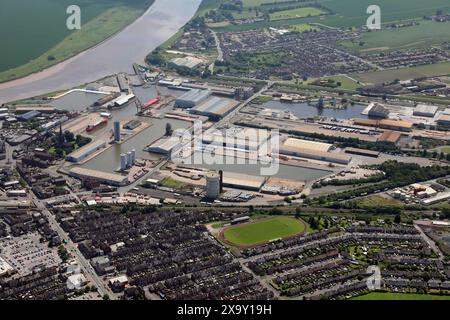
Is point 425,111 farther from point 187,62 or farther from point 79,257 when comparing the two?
point 79,257

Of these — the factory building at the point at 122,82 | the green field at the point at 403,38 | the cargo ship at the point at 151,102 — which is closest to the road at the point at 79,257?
the cargo ship at the point at 151,102

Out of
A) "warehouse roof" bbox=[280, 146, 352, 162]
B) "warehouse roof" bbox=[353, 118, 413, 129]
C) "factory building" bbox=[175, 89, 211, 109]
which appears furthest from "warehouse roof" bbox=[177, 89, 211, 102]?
"warehouse roof" bbox=[353, 118, 413, 129]

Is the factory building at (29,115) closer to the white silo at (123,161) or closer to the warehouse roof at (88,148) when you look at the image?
the warehouse roof at (88,148)

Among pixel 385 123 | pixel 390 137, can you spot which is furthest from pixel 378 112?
pixel 390 137

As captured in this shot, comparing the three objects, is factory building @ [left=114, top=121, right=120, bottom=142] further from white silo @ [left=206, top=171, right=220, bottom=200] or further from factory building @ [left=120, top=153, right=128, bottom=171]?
white silo @ [left=206, top=171, right=220, bottom=200]

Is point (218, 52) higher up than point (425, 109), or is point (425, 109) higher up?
point (218, 52)


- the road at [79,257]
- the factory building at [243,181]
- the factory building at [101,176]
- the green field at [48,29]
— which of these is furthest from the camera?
the green field at [48,29]
